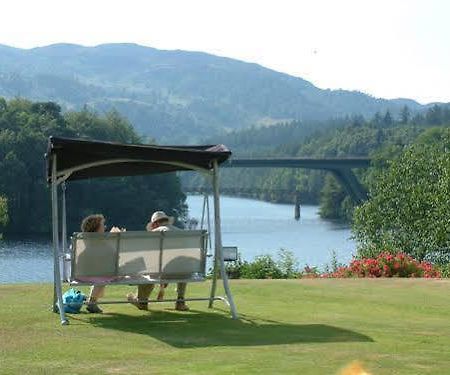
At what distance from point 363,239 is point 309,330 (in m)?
37.7

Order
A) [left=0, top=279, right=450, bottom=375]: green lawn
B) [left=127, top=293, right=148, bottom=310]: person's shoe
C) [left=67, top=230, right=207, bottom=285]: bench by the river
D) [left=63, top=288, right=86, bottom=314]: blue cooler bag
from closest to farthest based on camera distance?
1. [left=0, top=279, right=450, bottom=375]: green lawn
2. [left=67, top=230, right=207, bottom=285]: bench by the river
3. [left=63, top=288, right=86, bottom=314]: blue cooler bag
4. [left=127, top=293, right=148, bottom=310]: person's shoe

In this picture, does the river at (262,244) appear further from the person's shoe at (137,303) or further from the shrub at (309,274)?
the person's shoe at (137,303)

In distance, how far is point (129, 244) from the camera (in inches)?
392

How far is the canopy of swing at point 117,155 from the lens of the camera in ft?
31.8

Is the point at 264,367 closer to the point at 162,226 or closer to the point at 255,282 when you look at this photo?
the point at 162,226

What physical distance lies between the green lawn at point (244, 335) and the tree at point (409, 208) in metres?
28.0

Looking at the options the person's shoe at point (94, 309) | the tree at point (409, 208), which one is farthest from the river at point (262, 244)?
the person's shoe at point (94, 309)

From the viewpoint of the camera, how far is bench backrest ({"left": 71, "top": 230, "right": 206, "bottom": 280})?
9805 mm

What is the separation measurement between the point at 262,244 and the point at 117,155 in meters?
62.1

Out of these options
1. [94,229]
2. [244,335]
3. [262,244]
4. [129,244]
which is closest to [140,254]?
[129,244]

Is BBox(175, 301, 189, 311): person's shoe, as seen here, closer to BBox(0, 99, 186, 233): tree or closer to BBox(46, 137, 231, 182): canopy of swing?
BBox(46, 137, 231, 182): canopy of swing

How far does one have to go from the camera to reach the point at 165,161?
997 cm

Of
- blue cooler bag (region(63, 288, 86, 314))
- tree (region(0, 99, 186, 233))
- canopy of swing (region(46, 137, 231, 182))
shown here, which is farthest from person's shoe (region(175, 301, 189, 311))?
tree (region(0, 99, 186, 233))

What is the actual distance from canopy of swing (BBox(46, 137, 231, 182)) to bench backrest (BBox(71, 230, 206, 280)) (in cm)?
75
